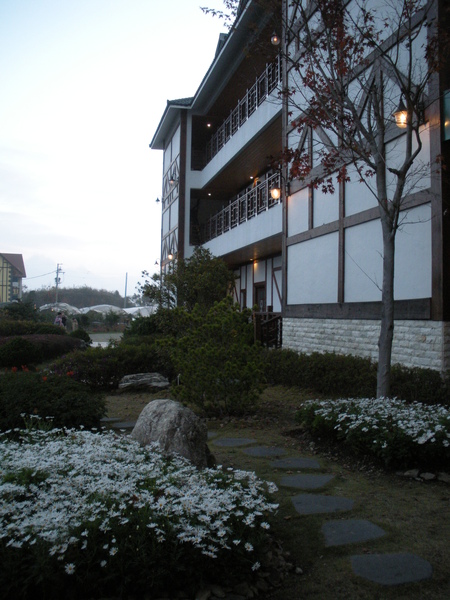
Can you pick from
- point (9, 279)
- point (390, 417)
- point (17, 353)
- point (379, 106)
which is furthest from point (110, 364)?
point (9, 279)

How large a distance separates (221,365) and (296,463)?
7.65 feet

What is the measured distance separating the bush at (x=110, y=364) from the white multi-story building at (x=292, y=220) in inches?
131

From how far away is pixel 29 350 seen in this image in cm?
1438

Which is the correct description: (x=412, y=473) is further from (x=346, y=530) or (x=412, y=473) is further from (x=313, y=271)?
(x=313, y=271)

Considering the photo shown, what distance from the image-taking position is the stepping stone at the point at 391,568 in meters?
2.48

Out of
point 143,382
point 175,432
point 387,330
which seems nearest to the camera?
point 175,432

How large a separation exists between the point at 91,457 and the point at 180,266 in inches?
536

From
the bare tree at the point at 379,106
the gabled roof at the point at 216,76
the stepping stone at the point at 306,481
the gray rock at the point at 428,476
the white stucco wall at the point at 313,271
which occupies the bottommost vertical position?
the stepping stone at the point at 306,481

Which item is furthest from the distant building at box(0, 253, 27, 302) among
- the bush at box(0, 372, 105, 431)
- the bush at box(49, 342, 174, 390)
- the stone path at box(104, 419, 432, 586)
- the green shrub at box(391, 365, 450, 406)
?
the stone path at box(104, 419, 432, 586)

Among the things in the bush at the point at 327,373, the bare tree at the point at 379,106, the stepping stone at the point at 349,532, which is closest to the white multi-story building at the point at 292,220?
the bare tree at the point at 379,106

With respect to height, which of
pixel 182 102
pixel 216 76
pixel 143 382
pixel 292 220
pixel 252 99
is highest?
pixel 182 102

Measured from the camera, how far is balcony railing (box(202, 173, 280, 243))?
1473 cm

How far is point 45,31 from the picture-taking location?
8961 millimetres

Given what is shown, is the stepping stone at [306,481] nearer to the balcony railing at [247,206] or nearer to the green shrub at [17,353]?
the balcony railing at [247,206]
